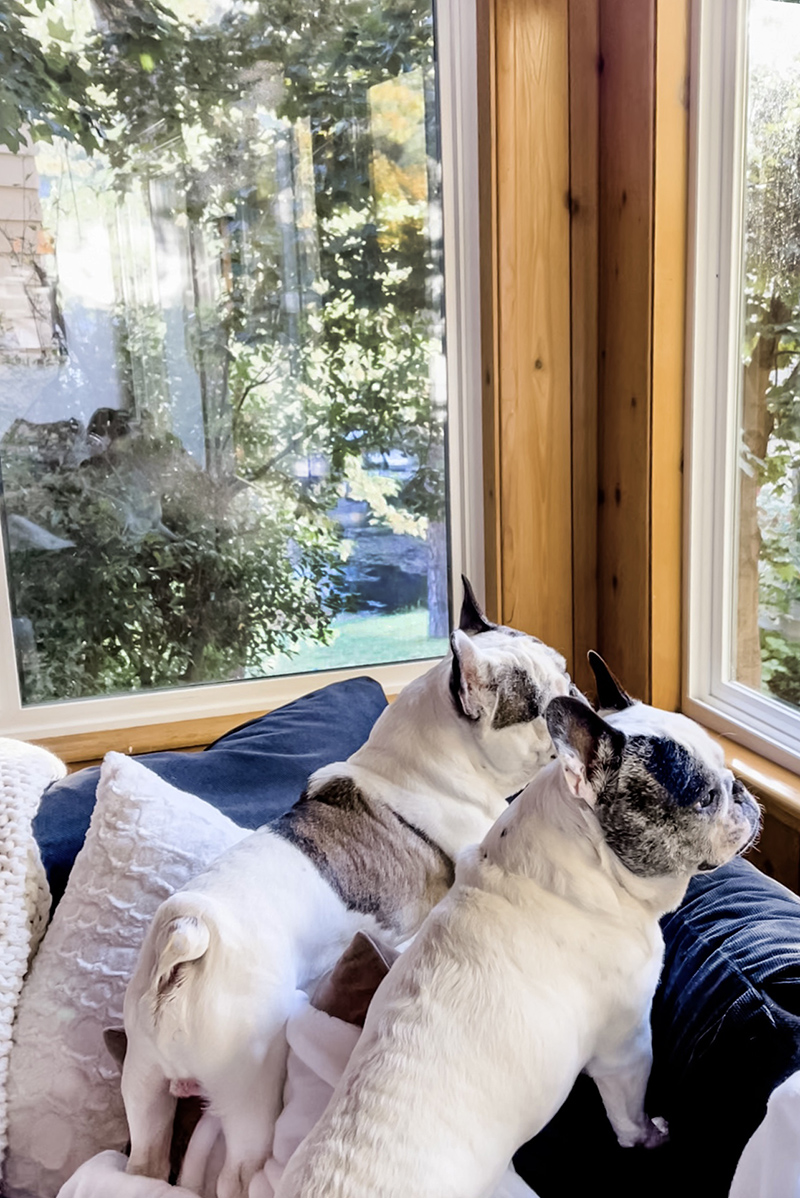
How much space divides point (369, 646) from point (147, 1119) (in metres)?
1.49

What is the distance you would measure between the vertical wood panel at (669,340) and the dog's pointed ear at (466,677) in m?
0.92

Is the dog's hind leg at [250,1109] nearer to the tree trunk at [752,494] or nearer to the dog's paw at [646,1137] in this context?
the dog's paw at [646,1137]

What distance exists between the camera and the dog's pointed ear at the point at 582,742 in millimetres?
901

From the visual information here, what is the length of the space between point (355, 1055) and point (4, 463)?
1.64 metres

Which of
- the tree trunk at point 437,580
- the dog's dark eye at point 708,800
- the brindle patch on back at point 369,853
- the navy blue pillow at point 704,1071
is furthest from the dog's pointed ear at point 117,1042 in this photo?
the tree trunk at point 437,580

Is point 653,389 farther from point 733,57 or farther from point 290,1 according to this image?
point 290,1

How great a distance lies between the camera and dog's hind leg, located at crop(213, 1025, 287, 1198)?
975 mm

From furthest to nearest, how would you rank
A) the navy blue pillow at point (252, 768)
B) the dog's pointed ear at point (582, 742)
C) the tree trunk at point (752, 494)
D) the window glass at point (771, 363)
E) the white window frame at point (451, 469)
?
the white window frame at point (451, 469), the tree trunk at point (752, 494), the window glass at point (771, 363), the navy blue pillow at point (252, 768), the dog's pointed ear at point (582, 742)

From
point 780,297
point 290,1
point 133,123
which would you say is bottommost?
point 780,297

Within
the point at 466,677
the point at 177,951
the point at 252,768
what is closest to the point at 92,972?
the point at 177,951

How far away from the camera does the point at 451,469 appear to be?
2.40m

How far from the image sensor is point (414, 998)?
2.91 ft

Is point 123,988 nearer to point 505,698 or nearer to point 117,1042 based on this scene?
point 117,1042

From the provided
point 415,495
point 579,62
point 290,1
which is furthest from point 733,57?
point 415,495
